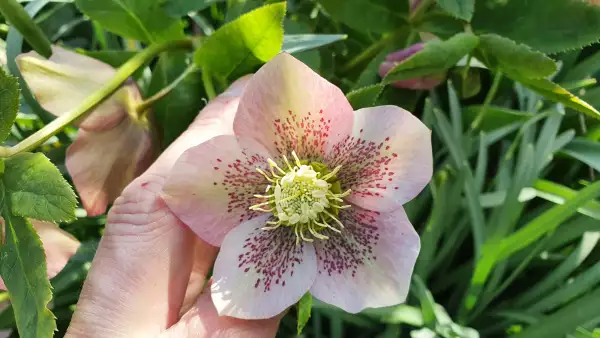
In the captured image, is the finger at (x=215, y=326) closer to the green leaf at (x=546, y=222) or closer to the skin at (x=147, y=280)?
the skin at (x=147, y=280)

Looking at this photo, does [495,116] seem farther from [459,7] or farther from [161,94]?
[161,94]

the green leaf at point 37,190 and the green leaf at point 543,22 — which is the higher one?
the green leaf at point 37,190

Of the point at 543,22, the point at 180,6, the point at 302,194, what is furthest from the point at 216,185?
the point at 543,22

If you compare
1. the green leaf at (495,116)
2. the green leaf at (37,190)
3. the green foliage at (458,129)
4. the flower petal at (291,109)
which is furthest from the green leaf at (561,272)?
the green leaf at (37,190)

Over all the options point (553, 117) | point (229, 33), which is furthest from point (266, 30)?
point (553, 117)

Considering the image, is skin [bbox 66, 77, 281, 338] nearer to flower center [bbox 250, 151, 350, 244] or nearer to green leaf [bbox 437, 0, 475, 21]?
flower center [bbox 250, 151, 350, 244]

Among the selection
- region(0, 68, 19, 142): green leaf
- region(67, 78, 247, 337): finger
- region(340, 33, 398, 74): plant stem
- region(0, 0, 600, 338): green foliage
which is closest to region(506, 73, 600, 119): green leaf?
region(0, 0, 600, 338): green foliage
